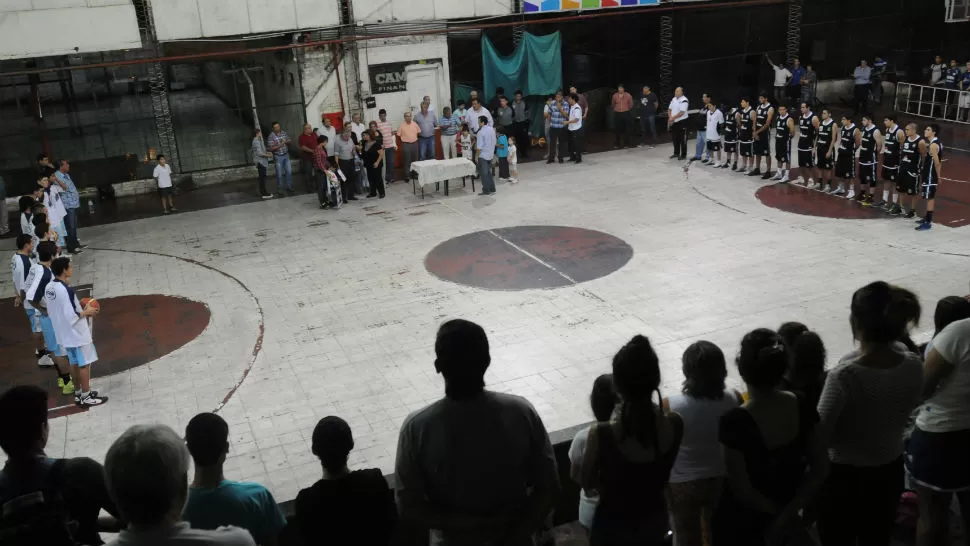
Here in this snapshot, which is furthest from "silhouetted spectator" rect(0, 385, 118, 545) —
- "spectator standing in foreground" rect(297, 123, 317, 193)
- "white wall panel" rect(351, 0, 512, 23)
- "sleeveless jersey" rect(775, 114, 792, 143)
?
"white wall panel" rect(351, 0, 512, 23)

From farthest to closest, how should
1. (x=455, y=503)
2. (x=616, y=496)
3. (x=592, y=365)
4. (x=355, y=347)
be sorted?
1. (x=355, y=347)
2. (x=592, y=365)
3. (x=616, y=496)
4. (x=455, y=503)

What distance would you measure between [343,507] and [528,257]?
10.8m

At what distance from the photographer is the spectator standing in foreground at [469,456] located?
3551 millimetres

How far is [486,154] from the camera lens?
18922 mm

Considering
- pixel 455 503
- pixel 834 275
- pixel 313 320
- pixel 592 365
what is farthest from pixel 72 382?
pixel 834 275

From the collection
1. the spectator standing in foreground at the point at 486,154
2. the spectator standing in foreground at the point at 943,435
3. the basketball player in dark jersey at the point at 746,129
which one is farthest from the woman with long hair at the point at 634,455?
the basketball player in dark jersey at the point at 746,129

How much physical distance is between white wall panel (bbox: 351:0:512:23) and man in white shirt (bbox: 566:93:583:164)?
292 centimetres

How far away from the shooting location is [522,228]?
1614 centimetres

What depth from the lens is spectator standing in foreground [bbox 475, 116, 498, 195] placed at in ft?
61.8

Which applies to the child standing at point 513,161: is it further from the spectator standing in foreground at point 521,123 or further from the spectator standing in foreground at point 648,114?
the spectator standing in foreground at point 648,114

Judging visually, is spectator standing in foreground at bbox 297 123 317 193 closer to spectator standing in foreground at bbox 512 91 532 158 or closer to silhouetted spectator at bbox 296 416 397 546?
spectator standing in foreground at bbox 512 91 532 158

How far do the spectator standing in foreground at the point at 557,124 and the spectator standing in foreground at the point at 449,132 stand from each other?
232 centimetres

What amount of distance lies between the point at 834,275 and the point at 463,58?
45.2ft

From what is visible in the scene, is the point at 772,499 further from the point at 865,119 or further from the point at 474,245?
the point at 865,119
